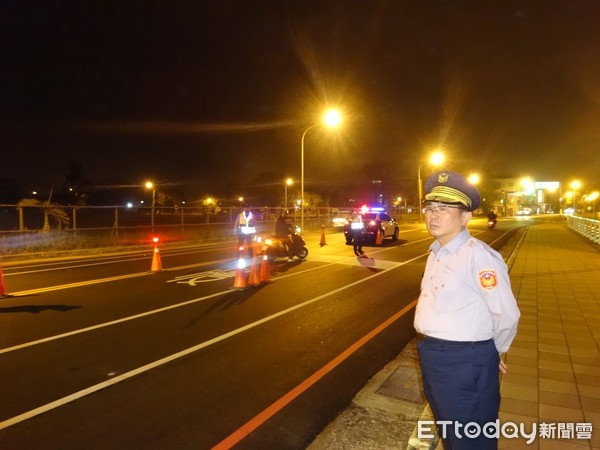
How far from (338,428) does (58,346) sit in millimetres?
4181

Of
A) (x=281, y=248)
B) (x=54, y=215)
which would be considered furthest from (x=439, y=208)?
(x=54, y=215)

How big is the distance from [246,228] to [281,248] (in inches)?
57.5

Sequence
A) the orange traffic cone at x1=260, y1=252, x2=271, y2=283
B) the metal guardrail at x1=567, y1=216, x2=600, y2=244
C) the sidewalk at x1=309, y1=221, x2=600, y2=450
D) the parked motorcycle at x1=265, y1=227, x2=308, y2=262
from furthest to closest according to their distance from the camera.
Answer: the metal guardrail at x1=567, y1=216, x2=600, y2=244 → the parked motorcycle at x1=265, y1=227, x2=308, y2=262 → the orange traffic cone at x1=260, y1=252, x2=271, y2=283 → the sidewalk at x1=309, y1=221, x2=600, y2=450

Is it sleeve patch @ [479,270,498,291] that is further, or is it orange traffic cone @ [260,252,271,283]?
orange traffic cone @ [260,252,271,283]

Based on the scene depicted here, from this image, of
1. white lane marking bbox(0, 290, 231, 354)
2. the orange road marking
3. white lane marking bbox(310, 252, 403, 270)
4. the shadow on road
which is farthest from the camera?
white lane marking bbox(310, 252, 403, 270)

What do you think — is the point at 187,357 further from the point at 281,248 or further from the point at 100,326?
the point at 281,248

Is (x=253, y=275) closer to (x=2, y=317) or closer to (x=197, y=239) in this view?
(x=2, y=317)

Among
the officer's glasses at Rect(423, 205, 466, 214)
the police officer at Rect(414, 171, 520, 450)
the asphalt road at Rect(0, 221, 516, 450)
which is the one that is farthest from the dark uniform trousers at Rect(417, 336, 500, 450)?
the asphalt road at Rect(0, 221, 516, 450)

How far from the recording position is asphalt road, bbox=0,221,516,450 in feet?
12.8

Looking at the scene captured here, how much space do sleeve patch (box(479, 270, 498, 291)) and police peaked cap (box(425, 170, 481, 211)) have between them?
40 centimetres

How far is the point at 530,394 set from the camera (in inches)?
169

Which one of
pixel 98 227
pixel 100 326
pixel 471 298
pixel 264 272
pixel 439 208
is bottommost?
pixel 100 326

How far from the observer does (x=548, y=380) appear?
4617mm

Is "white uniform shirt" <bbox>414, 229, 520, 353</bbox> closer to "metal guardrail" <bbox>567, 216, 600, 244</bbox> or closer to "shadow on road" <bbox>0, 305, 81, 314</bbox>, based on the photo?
"shadow on road" <bbox>0, 305, 81, 314</bbox>
